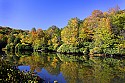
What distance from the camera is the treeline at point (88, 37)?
44531 millimetres

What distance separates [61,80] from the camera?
707 inches

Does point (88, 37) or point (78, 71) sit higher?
point (88, 37)

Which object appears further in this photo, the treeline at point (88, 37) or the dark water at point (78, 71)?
the treeline at point (88, 37)

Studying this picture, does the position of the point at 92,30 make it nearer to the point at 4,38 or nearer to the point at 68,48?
the point at 68,48

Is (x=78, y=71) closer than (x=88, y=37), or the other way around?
(x=78, y=71)

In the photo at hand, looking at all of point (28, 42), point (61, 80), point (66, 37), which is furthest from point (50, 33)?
point (61, 80)

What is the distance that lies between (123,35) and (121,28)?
66.8 inches

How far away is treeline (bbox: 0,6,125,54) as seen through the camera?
1753 inches

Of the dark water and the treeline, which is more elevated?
the treeline

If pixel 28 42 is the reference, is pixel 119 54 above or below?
below

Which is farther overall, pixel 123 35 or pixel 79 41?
pixel 79 41

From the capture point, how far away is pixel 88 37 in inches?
2004

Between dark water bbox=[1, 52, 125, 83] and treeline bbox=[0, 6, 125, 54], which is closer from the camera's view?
dark water bbox=[1, 52, 125, 83]

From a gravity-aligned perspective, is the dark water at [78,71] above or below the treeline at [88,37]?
below
